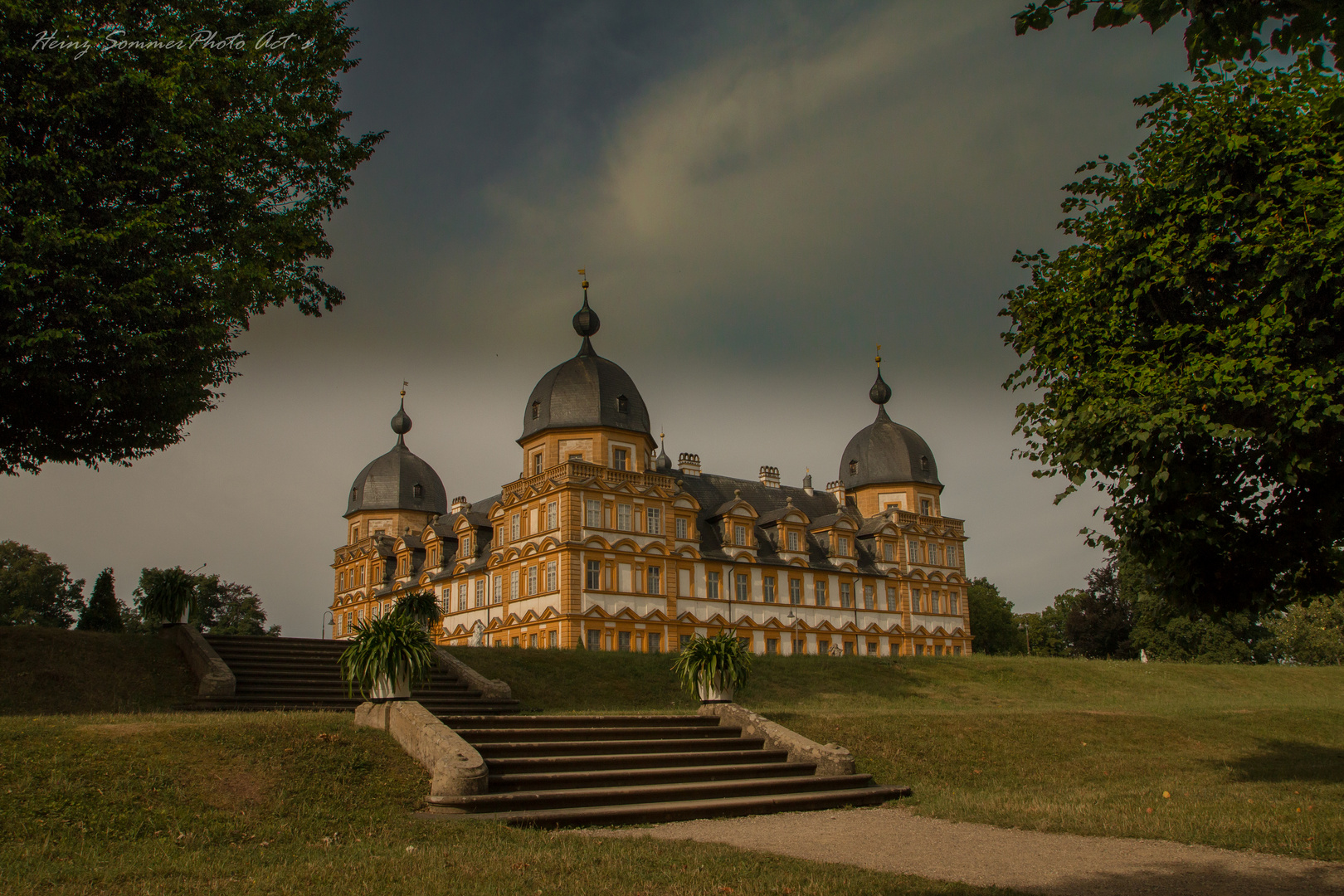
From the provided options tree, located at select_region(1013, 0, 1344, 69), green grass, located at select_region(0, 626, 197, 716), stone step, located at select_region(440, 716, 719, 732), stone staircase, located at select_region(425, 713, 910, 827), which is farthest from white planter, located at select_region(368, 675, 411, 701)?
tree, located at select_region(1013, 0, 1344, 69)

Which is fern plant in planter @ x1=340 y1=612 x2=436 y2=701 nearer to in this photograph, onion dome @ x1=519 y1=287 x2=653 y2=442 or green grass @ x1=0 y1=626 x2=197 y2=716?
green grass @ x1=0 y1=626 x2=197 y2=716

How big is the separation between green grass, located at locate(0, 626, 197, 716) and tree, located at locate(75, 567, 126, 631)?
7703 mm

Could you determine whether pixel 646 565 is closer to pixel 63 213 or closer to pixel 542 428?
pixel 542 428

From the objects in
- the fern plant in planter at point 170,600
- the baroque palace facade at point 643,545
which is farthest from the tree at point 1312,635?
the fern plant in planter at point 170,600

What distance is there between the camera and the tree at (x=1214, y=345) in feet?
41.5

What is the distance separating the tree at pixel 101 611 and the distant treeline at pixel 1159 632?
153 ft

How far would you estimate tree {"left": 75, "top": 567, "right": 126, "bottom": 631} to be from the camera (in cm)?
2950

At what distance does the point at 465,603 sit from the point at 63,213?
44.4 meters

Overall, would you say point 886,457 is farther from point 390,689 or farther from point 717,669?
point 390,689

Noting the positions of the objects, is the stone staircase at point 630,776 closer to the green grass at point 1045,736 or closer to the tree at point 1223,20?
the green grass at point 1045,736

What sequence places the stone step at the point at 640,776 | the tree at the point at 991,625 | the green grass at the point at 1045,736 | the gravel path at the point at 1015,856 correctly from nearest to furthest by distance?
the gravel path at the point at 1015,856 → the green grass at the point at 1045,736 → the stone step at the point at 640,776 → the tree at the point at 991,625

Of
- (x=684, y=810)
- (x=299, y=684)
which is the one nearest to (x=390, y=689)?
(x=684, y=810)

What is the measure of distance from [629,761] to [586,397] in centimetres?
4040

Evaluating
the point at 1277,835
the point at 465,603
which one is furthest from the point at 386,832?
the point at 465,603
